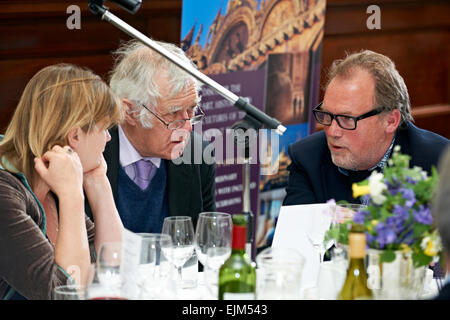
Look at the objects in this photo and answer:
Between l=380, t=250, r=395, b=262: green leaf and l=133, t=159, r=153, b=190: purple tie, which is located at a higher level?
l=133, t=159, r=153, b=190: purple tie

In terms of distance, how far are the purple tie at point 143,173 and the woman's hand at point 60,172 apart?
2.42ft

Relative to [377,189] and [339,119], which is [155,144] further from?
[377,189]

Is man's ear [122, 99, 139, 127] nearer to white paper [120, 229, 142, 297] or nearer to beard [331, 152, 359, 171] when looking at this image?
beard [331, 152, 359, 171]

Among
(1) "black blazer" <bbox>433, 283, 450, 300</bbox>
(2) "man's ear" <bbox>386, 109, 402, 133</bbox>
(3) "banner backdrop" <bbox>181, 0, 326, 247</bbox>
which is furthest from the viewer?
(3) "banner backdrop" <bbox>181, 0, 326, 247</bbox>

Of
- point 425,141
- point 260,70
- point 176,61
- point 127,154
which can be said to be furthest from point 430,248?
point 260,70

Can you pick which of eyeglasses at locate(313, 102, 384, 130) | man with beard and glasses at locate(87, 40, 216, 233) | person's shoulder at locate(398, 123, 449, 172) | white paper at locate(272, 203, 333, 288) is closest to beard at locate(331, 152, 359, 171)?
eyeglasses at locate(313, 102, 384, 130)

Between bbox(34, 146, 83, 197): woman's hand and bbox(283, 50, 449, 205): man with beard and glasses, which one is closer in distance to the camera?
bbox(34, 146, 83, 197): woman's hand

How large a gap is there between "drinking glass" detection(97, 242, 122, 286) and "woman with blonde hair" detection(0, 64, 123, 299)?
363mm

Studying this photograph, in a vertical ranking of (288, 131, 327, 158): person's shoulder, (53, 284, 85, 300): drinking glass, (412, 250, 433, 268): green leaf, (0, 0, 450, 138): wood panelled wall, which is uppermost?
(0, 0, 450, 138): wood panelled wall

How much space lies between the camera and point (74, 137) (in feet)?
6.88

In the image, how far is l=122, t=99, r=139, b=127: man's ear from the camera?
280cm

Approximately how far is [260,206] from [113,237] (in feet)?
5.44

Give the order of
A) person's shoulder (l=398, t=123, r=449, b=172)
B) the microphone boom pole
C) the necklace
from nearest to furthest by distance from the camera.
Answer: the microphone boom pole → the necklace → person's shoulder (l=398, t=123, r=449, b=172)

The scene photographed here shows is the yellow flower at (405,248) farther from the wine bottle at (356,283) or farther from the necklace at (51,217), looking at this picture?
the necklace at (51,217)
